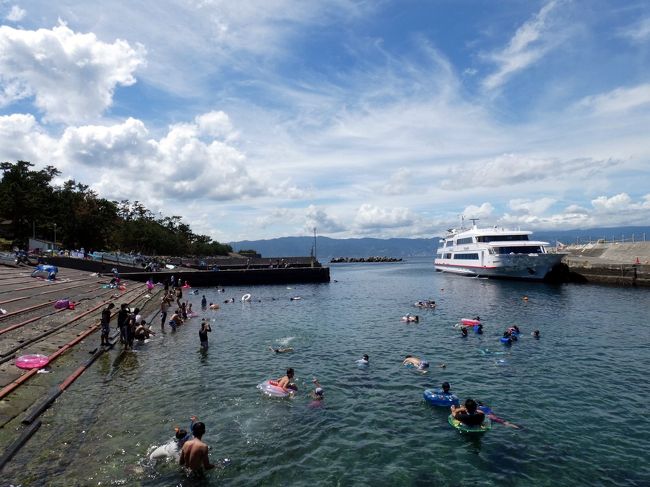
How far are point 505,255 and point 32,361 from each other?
6519cm

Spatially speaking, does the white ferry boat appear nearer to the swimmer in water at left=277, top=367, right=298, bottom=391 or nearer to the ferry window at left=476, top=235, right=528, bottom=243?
the ferry window at left=476, top=235, right=528, bottom=243

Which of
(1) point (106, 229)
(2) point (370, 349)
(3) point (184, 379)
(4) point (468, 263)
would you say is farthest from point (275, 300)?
(1) point (106, 229)

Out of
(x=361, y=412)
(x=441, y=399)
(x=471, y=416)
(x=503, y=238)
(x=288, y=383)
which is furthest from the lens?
(x=503, y=238)

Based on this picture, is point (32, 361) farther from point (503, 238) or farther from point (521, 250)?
point (503, 238)

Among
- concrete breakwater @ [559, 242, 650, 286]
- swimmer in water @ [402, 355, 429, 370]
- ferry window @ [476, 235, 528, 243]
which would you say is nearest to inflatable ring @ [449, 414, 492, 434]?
swimmer in water @ [402, 355, 429, 370]

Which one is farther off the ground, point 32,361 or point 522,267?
point 522,267

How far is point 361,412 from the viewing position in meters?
15.4

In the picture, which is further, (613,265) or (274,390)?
(613,265)

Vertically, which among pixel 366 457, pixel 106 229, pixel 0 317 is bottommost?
pixel 366 457

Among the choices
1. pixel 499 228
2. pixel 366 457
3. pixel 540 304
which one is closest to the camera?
pixel 366 457

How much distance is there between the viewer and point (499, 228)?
242 feet

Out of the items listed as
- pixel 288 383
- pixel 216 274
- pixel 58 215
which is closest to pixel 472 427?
pixel 288 383

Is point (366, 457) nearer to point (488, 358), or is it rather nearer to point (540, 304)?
point (488, 358)

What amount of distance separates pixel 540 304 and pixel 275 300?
31.4m
